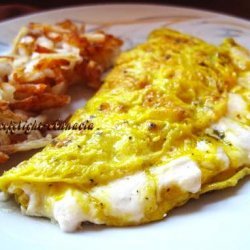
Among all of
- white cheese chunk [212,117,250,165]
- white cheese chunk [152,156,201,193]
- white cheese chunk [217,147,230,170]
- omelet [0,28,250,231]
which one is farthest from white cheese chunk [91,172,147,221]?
white cheese chunk [212,117,250,165]

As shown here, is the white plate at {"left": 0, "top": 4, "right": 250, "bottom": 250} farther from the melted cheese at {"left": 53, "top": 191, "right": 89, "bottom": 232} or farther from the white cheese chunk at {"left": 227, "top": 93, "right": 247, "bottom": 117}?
the white cheese chunk at {"left": 227, "top": 93, "right": 247, "bottom": 117}

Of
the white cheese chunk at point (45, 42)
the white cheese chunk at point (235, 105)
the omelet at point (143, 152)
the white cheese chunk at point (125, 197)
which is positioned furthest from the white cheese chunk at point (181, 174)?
the white cheese chunk at point (45, 42)

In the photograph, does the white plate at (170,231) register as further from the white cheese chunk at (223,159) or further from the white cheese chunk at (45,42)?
the white cheese chunk at (45,42)

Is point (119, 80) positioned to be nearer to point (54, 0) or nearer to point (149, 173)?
point (149, 173)

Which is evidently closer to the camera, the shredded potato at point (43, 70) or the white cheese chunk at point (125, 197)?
the white cheese chunk at point (125, 197)

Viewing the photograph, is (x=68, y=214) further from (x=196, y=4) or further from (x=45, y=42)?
(x=196, y=4)
